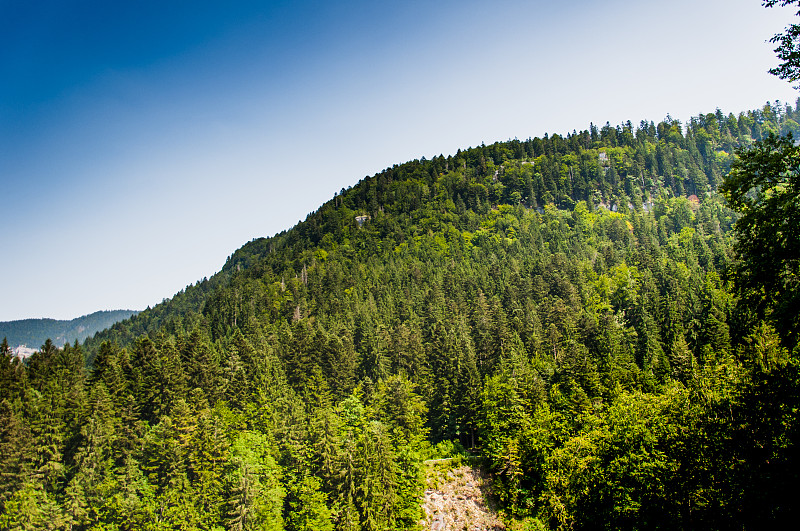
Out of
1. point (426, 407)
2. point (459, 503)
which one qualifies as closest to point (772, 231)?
point (459, 503)

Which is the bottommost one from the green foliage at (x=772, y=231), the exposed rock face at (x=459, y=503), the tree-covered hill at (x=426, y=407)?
the exposed rock face at (x=459, y=503)

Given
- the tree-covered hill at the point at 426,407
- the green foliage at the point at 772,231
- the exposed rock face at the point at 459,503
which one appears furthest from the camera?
the exposed rock face at the point at 459,503

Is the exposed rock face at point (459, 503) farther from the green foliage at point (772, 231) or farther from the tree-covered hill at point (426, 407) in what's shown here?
the green foliage at point (772, 231)

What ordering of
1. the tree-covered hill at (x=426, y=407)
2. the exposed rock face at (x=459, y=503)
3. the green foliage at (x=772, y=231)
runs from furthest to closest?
1. the exposed rock face at (x=459, y=503)
2. the tree-covered hill at (x=426, y=407)
3. the green foliage at (x=772, y=231)

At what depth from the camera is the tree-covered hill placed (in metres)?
24.5

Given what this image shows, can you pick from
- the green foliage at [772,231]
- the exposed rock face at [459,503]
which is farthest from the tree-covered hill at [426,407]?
the exposed rock face at [459,503]

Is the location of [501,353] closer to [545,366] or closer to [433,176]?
[545,366]

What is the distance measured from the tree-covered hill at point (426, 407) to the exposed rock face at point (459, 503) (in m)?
2.07

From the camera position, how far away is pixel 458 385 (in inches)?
2333

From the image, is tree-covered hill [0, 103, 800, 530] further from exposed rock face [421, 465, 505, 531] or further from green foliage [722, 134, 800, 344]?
exposed rock face [421, 465, 505, 531]

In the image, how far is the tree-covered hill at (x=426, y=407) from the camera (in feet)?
80.5

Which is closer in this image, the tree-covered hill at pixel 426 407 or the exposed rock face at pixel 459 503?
the tree-covered hill at pixel 426 407

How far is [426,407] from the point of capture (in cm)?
6078

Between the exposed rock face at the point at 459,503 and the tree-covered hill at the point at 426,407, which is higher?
the tree-covered hill at the point at 426,407
